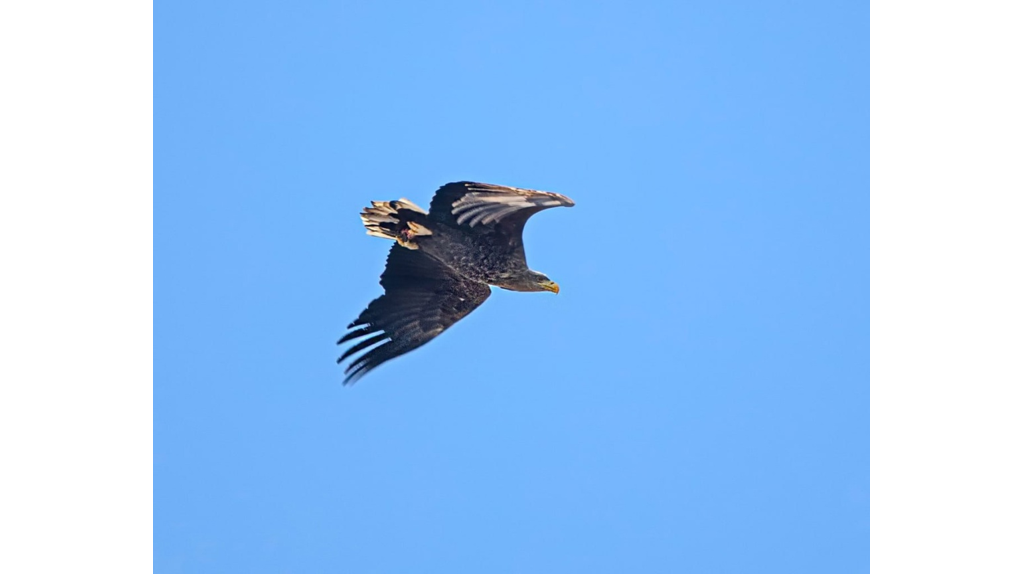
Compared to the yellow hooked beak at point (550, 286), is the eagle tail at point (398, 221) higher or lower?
higher

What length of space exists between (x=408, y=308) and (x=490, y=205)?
1.85m

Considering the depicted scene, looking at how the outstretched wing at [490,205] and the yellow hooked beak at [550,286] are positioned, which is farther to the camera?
the yellow hooked beak at [550,286]

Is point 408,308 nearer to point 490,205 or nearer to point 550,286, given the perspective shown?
point 550,286

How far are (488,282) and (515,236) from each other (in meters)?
0.50

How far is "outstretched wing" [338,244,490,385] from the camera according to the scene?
9.60m

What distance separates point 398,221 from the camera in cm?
908

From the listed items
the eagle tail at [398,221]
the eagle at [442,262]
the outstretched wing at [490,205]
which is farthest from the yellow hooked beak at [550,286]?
the eagle tail at [398,221]

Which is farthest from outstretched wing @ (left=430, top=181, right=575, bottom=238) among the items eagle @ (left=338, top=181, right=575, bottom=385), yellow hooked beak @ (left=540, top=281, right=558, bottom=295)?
yellow hooked beak @ (left=540, top=281, right=558, bottom=295)

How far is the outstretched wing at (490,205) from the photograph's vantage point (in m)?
8.01

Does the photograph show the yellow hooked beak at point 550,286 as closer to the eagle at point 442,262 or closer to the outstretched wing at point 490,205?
the eagle at point 442,262

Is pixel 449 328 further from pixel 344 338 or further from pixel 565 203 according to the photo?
pixel 565 203

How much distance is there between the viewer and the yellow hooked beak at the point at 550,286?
30.7ft

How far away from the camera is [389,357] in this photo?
31.6ft

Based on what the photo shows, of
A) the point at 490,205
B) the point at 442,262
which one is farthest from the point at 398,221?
the point at 490,205
